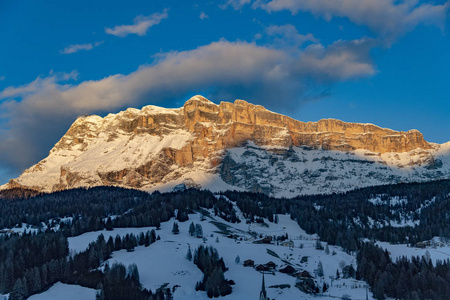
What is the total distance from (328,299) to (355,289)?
11682 millimetres

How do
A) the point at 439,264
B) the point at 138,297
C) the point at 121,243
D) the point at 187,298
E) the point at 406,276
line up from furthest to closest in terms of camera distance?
the point at 121,243
the point at 439,264
the point at 406,276
the point at 187,298
the point at 138,297

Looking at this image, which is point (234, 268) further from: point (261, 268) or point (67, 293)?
point (67, 293)

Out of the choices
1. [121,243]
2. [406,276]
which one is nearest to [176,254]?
[121,243]

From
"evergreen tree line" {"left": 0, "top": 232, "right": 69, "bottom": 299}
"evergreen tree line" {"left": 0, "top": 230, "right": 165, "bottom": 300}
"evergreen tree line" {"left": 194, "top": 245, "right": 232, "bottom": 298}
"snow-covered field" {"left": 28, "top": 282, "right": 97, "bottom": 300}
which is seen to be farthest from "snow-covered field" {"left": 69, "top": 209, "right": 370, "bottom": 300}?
"snow-covered field" {"left": 28, "top": 282, "right": 97, "bottom": 300}

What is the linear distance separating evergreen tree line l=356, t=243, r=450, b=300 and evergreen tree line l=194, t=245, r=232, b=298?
3978 centimetres

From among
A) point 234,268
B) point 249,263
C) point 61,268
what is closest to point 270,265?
point 249,263

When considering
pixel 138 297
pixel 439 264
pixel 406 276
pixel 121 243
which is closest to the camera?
pixel 138 297

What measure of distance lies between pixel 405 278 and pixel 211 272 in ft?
171

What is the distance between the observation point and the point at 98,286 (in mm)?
147125

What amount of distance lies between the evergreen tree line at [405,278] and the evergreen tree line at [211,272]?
3978 cm

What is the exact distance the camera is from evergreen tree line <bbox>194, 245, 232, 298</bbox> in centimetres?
15475

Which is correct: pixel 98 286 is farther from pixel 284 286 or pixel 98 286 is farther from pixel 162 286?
pixel 284 286

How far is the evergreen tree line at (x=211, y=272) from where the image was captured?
155m

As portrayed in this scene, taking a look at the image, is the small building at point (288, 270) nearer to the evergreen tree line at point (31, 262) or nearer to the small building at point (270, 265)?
the small building at point (270, 265)
